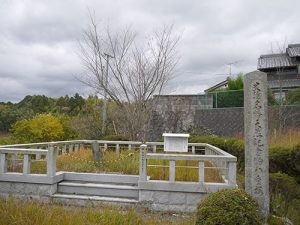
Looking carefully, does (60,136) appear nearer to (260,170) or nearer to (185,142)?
(185,142)

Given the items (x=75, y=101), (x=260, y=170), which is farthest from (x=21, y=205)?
(x=75, y=101)

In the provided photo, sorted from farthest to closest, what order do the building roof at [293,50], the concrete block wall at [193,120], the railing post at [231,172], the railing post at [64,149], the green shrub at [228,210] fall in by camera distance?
1. the building roof at [293,50]
2. the concrete block wall at [193,120]
3. the railing post at [64,149]
4. the railing post at [231,172]
5. the green shrub at [228,210]

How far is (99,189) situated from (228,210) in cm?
395

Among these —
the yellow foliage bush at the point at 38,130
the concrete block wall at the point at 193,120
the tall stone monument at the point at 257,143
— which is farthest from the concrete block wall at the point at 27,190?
the concrete block wall at the point at 193,120

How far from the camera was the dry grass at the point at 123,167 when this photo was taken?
798 cm

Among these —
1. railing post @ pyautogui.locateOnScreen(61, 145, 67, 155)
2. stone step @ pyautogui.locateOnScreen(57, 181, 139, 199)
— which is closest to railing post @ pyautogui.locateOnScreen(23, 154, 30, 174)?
stone step @ pyautogui.locateOnScreen(57, 181, 139, 199)

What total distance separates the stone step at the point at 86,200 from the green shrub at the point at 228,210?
110 inches

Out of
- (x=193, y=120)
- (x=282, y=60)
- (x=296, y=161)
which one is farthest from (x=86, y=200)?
(x=282, y=60)

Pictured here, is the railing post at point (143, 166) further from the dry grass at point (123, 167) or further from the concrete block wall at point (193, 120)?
the concrete block wall at point (193, 120)

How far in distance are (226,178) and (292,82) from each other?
17552 millimetres

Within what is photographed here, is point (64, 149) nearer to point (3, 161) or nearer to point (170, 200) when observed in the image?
point (3, 161)

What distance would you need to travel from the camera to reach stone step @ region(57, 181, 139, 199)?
300 inches

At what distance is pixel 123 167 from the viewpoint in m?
9.31

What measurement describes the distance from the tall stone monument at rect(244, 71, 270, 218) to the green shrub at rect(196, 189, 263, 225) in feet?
1.62
